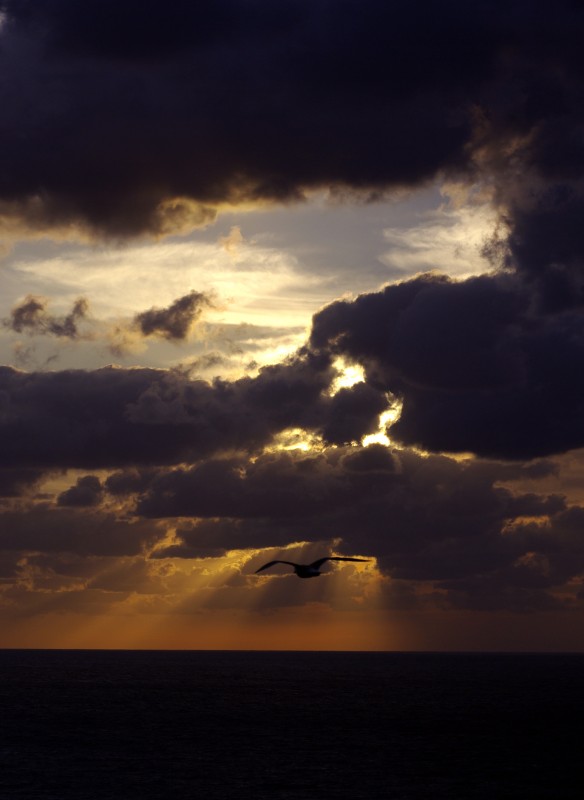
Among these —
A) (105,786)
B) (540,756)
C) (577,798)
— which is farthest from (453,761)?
(105,786)

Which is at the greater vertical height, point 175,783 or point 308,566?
point 308,566

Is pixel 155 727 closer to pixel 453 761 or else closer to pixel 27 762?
pixel 27 762

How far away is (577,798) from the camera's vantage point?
123812 millimetres

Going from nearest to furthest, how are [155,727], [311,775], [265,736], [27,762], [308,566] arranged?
[308,566]
[311,775]
[27,762]
[265,736]
[155,727]

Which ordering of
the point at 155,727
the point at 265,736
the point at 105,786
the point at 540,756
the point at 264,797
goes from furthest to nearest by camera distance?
the point at 155,727 → the point at 265,736 → the point at 540,756 → the point at 105,786 → the point at 264,797

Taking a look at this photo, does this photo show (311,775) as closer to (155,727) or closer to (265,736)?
(265,736)

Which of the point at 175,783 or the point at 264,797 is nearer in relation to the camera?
the point at 264,797

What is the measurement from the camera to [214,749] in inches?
6511

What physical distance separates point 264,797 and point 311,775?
1815cm

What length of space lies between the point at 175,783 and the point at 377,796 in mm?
25557

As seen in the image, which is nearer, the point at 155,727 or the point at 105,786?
the point at 105,786

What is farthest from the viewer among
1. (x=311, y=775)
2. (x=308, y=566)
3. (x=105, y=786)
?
(x=311, y=775)

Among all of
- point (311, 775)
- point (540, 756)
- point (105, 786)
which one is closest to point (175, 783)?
point (105, 786)

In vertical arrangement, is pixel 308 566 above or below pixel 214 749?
above
